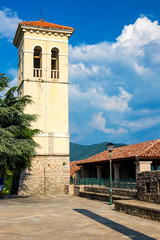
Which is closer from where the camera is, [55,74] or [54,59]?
[55,74]

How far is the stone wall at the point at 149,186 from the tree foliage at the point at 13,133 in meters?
8.54

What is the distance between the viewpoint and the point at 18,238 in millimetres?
7543

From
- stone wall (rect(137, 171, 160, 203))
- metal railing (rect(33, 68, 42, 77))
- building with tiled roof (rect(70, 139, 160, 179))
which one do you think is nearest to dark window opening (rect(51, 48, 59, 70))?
metal railing (rect(33, 68, 42, 77))

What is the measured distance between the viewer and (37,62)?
2931 centimetres

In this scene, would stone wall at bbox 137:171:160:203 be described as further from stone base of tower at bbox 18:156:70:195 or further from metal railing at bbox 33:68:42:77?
metal railing at bbox 33:68:42:77

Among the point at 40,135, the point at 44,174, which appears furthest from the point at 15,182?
the point at 40,135

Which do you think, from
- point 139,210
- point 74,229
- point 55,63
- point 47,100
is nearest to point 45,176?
point 47,100

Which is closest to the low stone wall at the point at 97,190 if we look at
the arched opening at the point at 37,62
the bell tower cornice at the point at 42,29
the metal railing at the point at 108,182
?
the metal railing at the point at 108,182

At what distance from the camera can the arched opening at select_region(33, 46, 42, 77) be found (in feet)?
89.6

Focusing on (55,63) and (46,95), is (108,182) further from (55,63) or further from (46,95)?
(55,63)

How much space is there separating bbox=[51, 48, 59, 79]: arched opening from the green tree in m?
7.03

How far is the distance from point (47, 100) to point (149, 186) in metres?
15.1

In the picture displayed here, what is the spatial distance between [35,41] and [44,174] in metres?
12.3

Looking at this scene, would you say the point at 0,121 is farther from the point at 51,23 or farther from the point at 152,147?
the point at 51,23
